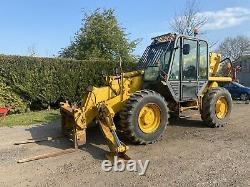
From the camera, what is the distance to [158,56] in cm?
913

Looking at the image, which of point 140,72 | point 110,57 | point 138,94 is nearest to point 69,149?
point 138,94

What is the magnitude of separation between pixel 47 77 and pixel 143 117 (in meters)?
7.64

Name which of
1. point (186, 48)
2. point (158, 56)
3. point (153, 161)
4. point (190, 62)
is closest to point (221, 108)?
point (190, 62)

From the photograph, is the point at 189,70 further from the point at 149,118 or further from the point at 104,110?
the point at 104,110

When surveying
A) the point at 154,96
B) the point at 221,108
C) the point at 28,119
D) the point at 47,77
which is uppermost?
the point at 47,77

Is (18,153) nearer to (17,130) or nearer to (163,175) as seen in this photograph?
(17,130)

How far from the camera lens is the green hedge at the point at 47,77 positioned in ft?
44.9

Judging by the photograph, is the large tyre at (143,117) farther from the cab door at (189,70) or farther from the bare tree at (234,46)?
the bare tree at (234,46)

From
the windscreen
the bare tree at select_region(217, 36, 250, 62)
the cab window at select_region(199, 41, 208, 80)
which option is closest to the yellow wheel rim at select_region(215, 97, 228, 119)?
the cab window at select_region(199, 41, 208, 80)

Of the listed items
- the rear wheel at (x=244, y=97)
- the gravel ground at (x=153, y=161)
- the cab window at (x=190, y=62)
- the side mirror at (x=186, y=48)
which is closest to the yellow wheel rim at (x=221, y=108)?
the gravel ground at (x=153, y=161)

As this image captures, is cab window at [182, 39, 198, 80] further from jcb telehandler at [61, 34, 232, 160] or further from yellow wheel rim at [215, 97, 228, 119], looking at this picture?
yellow wheel rim at [215, 97, 228, 119]

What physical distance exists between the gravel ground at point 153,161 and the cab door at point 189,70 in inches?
41.4

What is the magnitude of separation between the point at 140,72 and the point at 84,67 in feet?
23.0

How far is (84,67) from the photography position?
51.1 feet
